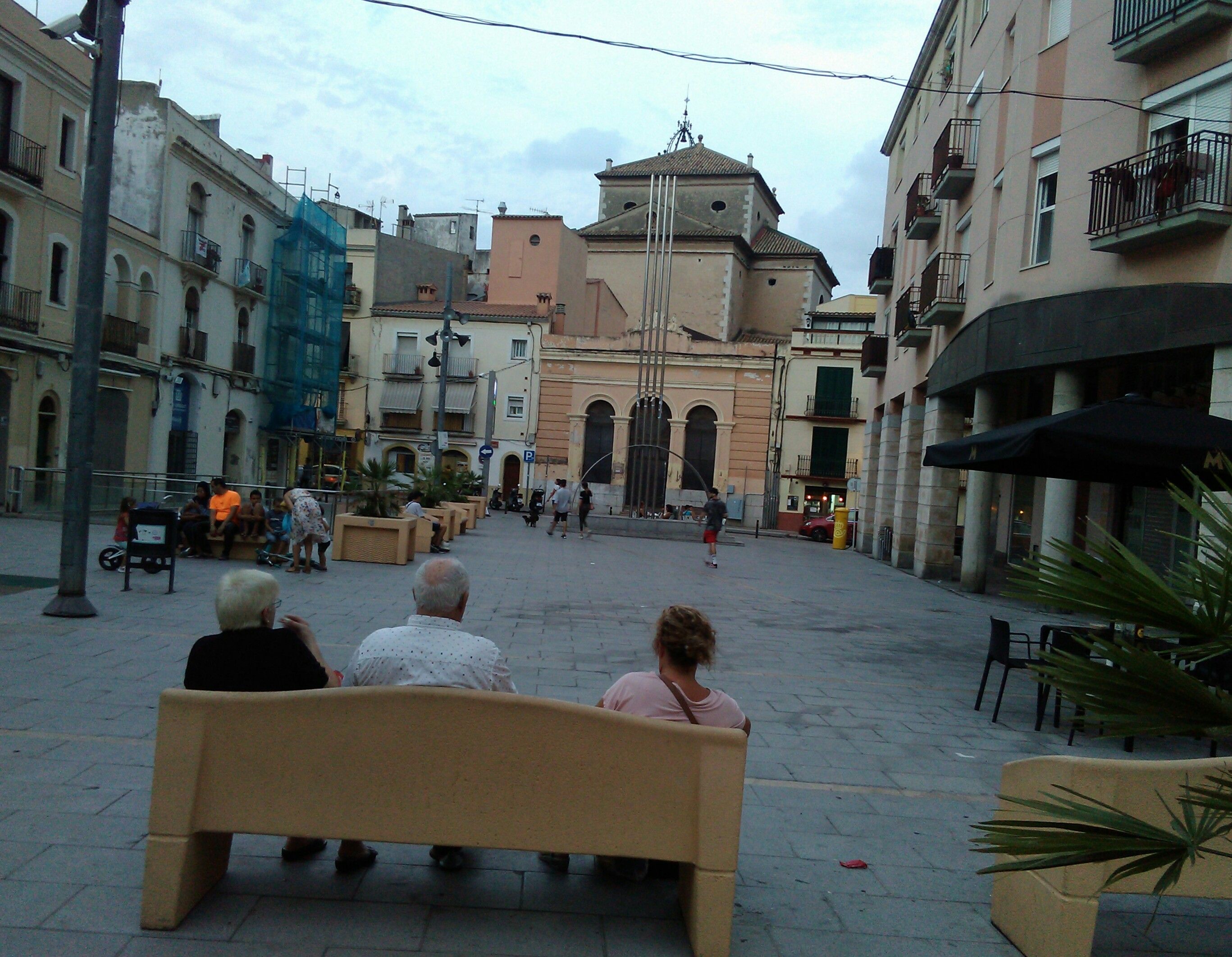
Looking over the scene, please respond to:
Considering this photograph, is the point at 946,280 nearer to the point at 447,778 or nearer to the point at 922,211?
the point at 922,211

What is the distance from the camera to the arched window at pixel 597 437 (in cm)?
4972

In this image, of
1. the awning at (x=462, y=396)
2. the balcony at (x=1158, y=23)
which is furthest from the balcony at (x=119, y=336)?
the awning at (x=462, y=396)

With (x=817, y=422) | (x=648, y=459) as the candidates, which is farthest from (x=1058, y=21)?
(x=817, y=422)

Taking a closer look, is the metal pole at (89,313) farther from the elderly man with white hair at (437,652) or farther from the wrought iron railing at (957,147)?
the wrought iron railing at (957,147)

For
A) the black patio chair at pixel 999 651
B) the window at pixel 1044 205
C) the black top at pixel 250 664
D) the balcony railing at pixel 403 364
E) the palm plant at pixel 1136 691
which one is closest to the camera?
the palm plant at pixel 1136 691

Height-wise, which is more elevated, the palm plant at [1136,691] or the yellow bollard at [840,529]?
the palm plant at [1136,691]

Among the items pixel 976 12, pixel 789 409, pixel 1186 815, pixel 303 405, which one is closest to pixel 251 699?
pixel 1186 815

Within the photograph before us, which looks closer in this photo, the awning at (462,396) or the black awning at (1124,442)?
the black awning at (1124,442)

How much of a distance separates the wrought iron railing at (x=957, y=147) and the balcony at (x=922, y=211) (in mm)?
1004

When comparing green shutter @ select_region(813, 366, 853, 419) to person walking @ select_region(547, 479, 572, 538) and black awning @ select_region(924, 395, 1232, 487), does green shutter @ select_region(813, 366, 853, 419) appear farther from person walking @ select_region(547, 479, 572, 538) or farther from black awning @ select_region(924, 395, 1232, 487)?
black awning @ select_region(924, 395, 1232, 487)

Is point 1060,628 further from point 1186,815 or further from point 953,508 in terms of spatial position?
point 953,508

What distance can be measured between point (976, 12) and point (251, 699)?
22819 millimetres

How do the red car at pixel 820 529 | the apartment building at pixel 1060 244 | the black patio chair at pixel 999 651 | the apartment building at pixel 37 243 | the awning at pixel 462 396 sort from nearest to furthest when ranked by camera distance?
the black patio chair at pixel 999 651, the apartment building at pixel 1060 244, the apartment building at pixel 37 243, the red car at pixel 820 529, the awning at pixel 462 396

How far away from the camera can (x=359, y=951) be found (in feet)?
11.3
